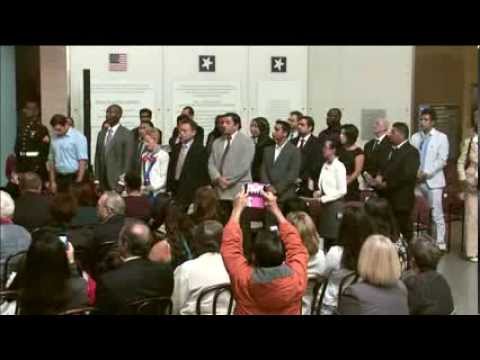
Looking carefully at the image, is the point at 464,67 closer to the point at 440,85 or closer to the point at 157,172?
the point at 440,85

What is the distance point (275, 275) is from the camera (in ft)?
13.5

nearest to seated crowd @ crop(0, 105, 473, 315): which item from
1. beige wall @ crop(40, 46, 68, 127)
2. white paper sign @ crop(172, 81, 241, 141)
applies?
white paper sign @ crop(172, 81, 241, 141)

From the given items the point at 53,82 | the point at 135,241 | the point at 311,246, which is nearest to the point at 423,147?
the point at 311,246

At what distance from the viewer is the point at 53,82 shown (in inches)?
437

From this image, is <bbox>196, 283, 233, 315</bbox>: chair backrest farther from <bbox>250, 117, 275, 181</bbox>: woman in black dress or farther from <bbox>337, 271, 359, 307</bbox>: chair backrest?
<bbox>250, 117, 275, 181</bbox>: woman in black dress

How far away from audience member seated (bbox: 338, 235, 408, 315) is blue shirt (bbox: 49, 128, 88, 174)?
5.68 m

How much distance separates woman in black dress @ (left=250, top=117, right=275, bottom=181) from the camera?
878 centimetres

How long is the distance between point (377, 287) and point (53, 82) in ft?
25.8

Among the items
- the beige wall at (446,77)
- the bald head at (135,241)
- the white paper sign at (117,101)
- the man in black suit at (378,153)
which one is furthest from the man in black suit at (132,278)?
the beige wall at (446,77)

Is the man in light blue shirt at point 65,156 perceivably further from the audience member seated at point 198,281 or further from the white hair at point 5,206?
the audience member seated at point 198,281

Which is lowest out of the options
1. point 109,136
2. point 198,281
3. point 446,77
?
point 198,281

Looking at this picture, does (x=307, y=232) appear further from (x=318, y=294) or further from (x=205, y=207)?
(x=205, y=207)

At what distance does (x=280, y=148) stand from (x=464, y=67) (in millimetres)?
4139
